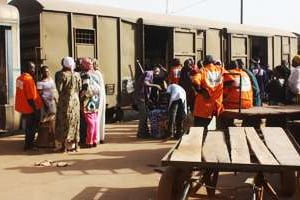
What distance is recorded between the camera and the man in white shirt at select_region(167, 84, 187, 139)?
32.4 feet

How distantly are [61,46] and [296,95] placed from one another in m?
5.29

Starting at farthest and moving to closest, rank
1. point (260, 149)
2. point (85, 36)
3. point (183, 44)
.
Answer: point (183, 44), point (85, 36), point (260, 149)

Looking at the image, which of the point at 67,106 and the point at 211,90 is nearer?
the point at 211,90

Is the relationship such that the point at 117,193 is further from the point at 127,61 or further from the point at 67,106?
the point at 127,61

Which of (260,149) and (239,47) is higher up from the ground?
(239,47)

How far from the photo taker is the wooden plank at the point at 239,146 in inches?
151

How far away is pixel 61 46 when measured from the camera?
1155 cm

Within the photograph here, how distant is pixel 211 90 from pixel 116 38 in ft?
19.5

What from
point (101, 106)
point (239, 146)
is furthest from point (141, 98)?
point (239, 146)

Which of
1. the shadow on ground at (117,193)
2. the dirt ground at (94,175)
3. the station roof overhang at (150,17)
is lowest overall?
the shadow on ground at (117,193)

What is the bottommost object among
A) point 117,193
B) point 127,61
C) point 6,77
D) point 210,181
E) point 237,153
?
point 117,193

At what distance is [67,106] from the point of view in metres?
8.63

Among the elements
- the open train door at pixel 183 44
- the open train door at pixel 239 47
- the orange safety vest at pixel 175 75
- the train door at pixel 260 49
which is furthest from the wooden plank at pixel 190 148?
the train door at pixel 260 49

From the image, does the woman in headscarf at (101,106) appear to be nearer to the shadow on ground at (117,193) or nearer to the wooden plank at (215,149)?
the shadow on ground at (117,193)
